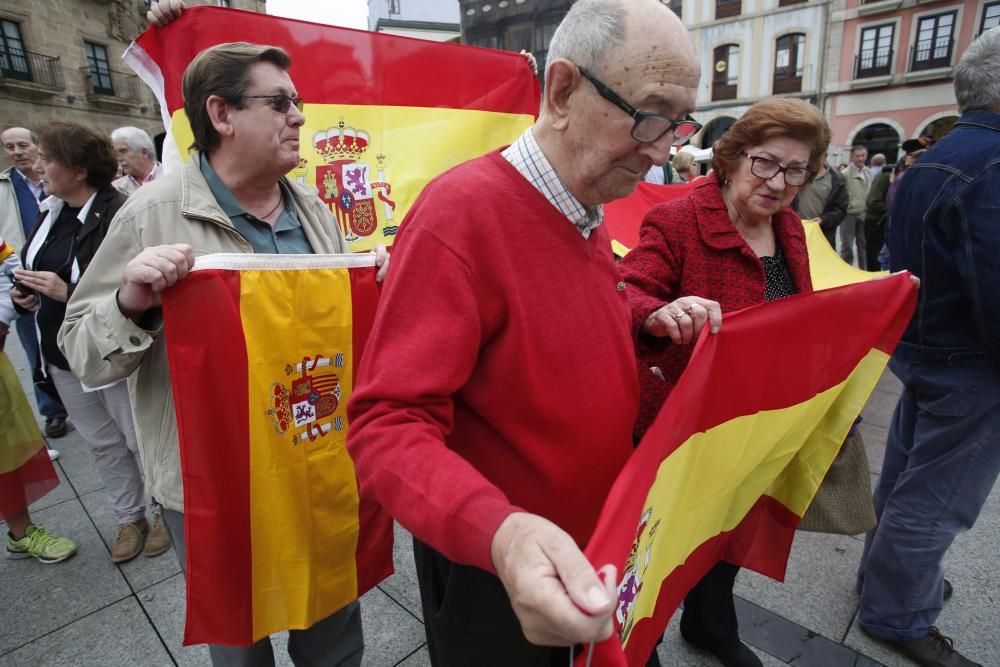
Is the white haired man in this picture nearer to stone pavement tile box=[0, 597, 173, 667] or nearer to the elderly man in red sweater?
stone pavement tile box=[0, 597, 173, 667]

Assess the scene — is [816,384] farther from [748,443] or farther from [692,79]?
[692,79]

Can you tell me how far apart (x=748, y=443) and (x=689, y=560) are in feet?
1.28

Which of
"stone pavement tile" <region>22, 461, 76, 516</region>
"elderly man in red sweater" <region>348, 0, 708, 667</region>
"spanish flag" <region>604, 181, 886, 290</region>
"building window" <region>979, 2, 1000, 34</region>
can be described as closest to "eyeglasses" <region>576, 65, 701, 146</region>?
"elderly man in red sweater" <region>348, 0, 708, 667</region>

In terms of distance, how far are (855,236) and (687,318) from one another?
403 inches

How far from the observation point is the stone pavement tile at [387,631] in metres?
2.43

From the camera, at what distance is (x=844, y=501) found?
6.94ft

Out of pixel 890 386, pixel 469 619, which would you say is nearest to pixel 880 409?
pixel 890 386

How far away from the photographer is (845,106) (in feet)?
82.3

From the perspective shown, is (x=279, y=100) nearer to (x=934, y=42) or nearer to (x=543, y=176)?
(x=543, y=176)

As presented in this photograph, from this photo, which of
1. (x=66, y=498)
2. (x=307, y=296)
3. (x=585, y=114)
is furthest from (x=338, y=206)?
(x=66, y=498)

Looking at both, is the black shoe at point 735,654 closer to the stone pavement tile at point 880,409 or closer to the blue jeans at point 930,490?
the blue jeans at point 930,490

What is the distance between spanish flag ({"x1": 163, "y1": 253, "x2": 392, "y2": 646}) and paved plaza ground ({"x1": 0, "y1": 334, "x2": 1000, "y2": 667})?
93 centimetres

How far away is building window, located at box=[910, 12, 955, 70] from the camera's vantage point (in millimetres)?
22766

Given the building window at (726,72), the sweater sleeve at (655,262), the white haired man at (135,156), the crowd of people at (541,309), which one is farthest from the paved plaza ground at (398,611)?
the building window at (726,72)
